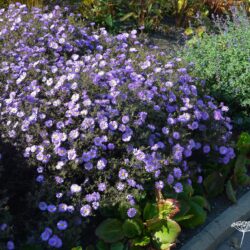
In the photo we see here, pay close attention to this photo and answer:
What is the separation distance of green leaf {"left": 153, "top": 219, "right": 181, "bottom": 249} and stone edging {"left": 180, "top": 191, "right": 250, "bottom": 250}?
25cm

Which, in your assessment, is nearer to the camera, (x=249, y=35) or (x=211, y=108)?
(x=211, y=108)

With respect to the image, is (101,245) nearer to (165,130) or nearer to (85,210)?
(85,210)

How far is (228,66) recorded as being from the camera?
4281 millimetres

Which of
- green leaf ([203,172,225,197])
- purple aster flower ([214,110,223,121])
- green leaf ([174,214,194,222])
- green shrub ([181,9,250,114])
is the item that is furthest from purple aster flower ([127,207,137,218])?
green shrub ([181,9,250,114])

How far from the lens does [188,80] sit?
3.91 m

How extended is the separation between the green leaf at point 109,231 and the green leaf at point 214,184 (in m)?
0.86

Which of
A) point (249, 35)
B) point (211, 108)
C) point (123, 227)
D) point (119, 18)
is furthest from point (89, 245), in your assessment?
point (119, 18)

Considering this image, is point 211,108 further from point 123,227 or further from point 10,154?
point 10,154

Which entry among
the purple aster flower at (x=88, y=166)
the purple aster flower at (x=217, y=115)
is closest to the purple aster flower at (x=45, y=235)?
the purple aster flower at (x=88, y=166)

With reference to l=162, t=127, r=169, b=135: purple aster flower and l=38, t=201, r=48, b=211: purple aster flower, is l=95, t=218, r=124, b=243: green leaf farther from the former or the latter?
l=162, t=127, r=169, b=135: purple aster flower

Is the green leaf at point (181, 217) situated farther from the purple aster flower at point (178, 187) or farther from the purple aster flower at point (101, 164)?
the purple aster flower at point (101, 164)

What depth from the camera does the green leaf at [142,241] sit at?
306 cm

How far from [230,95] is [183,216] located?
4.84 feet

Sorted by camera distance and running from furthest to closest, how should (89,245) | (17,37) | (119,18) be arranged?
(119,18)
(17,37)
(89,245)
